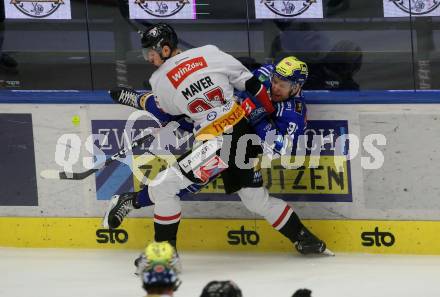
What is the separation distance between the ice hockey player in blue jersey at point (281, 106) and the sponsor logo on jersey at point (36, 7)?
1.18 meters

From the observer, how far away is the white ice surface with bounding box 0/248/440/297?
6.08 m

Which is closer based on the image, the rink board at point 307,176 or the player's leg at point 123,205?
the rink board at point 307,176

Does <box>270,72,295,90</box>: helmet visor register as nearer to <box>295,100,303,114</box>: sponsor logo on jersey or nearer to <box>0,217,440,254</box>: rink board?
<box>295,100,303,114</box>: sponsor logo on jersey

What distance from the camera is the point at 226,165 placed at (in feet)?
21.1

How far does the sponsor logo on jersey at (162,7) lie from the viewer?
269 inches

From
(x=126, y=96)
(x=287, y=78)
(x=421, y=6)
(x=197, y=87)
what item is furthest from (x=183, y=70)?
(x=421, y=6)

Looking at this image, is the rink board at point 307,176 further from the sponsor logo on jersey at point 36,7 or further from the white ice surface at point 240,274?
the sponsor logo on jersey at point 36,7

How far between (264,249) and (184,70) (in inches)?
41.7

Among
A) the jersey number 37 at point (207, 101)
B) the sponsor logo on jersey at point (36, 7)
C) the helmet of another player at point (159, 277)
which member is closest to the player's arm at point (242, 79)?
the jersey number 37 at point (207, 101)

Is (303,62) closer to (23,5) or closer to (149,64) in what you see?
(149,64)

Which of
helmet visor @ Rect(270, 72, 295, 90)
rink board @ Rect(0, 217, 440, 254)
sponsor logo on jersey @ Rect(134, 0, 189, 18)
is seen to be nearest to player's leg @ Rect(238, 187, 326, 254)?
rink board @ Rect(0, 217, 440, 254)

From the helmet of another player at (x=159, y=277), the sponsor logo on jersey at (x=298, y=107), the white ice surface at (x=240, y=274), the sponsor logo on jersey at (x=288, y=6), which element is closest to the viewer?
the helmet of another player at (x=159, y=277)

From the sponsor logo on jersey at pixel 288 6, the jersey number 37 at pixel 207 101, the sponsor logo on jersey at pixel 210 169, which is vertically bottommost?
the sponsor logo on jersey at pixel 210 169

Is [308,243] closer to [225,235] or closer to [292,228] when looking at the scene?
[292,228]
